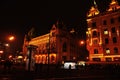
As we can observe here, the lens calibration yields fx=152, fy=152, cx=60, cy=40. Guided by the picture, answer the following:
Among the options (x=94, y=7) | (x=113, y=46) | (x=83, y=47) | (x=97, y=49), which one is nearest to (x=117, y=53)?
(x=113, y=46)

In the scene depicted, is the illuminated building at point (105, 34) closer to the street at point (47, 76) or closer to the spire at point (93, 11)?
the spire at point (93, 11)

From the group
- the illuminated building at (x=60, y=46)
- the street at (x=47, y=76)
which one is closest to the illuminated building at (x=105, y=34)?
the illuminated building at (x=60, y=46)

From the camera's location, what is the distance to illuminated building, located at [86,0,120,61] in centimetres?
4812

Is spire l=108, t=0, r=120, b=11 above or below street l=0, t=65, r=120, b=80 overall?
above

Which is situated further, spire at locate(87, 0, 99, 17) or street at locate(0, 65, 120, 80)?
spire at locate(87, 0, 99, 17)

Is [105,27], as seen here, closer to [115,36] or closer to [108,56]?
[115,36]

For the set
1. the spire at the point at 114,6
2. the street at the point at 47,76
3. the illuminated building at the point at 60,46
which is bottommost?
the street at the point at 47,76

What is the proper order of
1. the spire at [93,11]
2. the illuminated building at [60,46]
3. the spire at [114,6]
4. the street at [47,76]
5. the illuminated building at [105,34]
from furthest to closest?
the illuminated building at [60,46]
the spire at [93,11]
the spire at [114,6]
the illuminated building at [105,34]
the street at [47,76]

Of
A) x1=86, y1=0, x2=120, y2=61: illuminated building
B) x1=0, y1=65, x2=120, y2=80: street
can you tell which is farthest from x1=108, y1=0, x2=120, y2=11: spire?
x1=0, y1=65, x2=120, y2=80: street

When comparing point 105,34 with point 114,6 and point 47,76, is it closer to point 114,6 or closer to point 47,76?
point 114,6

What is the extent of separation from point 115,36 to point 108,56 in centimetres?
674

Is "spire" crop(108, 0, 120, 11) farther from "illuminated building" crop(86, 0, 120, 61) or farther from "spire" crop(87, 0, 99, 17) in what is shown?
"spire" crop(87, 0, 99, 17)

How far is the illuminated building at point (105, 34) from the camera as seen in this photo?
48.1 meters

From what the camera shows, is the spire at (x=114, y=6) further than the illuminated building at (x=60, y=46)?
No
